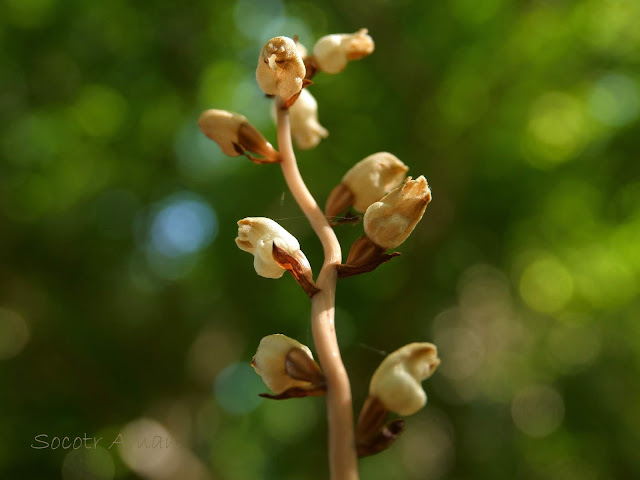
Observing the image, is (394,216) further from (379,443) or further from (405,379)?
(379,443)

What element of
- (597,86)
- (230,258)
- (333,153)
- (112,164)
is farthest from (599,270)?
(112,164)

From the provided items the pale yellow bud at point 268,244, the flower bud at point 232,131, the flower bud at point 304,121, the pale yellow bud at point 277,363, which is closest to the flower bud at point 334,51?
the flower bud at point 304,121

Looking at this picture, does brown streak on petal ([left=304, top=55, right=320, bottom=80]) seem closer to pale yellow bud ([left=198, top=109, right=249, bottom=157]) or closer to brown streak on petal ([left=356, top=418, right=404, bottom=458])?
pale yellow bud ([left=198, top=109, right=249, bottom=157])

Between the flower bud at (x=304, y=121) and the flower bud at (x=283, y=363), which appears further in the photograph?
the flower bud at (x=304, y=121)

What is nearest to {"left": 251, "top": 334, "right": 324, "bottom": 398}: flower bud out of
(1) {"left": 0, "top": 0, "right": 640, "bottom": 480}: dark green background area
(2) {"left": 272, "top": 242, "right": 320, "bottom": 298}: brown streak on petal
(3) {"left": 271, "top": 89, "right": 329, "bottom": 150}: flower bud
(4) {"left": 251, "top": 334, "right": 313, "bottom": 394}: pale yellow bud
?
(4) {"left": 251, "top": 334, "right": 313, "bottom": 394}: pale yellow bud

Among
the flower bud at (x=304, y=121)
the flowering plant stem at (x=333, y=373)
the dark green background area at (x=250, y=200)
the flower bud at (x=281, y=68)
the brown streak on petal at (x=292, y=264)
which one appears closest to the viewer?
the flowering plant stem at (x=333, y=373)

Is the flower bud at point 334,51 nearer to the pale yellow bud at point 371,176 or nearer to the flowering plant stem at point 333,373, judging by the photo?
the pale yellow bud at point 371,176
